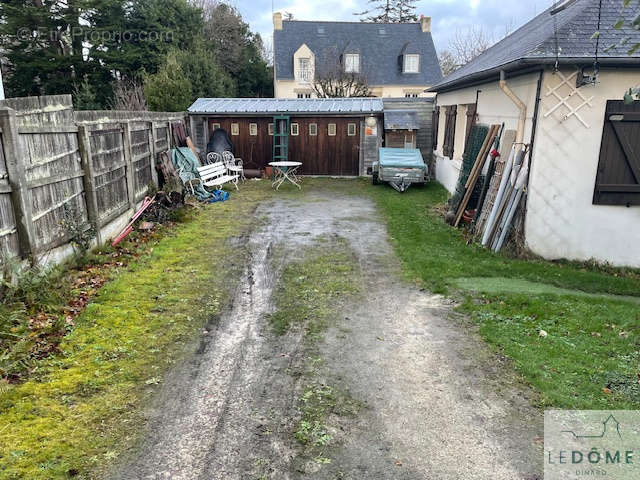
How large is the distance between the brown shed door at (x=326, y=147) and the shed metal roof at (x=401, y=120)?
1.13m

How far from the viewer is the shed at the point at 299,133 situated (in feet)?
54.7

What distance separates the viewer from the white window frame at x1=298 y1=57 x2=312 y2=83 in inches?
1192

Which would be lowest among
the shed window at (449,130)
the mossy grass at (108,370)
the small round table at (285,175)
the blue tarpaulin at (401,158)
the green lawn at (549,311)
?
the green lawn at (549,311)

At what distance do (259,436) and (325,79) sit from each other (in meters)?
25.5

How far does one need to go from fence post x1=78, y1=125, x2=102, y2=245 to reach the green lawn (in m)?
4.89

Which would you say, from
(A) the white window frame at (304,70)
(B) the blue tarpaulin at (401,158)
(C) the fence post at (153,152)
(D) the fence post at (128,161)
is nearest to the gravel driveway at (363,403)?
(D) the fence post at (128,161)

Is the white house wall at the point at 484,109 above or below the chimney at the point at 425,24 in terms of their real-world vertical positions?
below

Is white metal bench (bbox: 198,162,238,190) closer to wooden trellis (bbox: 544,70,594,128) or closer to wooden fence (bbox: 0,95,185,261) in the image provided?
wooden fence (bbox: 0,95,185,261)

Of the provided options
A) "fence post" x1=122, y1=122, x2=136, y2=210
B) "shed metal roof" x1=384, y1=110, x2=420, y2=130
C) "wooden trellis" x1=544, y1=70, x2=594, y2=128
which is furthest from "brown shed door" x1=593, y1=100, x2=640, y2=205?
"shed metal roof" x1=384, y1=110, x2=420, y2=130

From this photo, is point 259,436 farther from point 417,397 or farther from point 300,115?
point 300,115

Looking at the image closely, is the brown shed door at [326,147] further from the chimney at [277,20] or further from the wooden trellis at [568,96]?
the chimney at [277,20]

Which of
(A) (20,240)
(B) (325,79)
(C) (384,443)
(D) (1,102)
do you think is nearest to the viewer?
(C) (384,443)

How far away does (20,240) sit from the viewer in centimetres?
529

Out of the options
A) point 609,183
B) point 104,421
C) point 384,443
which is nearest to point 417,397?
point 384,443
